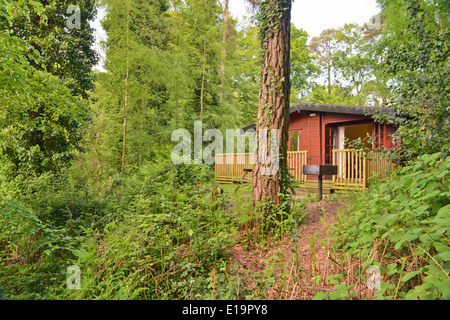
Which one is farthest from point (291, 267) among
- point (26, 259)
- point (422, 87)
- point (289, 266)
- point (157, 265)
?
point (422, 87)

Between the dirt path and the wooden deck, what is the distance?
1.29m

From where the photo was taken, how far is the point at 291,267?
197 cm

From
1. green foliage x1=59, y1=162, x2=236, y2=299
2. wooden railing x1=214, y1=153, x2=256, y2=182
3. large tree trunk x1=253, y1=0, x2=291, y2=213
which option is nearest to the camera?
green foliage x1=59, y1=162, x2=236, y2=299

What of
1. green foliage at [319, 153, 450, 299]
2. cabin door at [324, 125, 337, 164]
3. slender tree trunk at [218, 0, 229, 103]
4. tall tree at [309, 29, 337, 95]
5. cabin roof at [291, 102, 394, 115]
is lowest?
green foliage at [319, 153, 450, 299]

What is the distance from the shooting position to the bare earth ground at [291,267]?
1.77m

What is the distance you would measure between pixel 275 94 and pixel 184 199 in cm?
223

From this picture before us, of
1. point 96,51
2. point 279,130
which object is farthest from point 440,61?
point 96,51

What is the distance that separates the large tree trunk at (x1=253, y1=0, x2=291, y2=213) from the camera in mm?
3580

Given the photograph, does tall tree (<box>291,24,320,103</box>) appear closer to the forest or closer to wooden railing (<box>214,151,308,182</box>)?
the forest

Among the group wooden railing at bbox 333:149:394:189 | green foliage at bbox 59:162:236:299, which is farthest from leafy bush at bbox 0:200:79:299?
wooden railing at bbox 333:149:394:189

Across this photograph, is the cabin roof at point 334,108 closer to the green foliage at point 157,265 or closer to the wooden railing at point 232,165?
the wooden railing at point 232,165

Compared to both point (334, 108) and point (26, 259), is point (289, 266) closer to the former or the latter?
point (26, 259)
